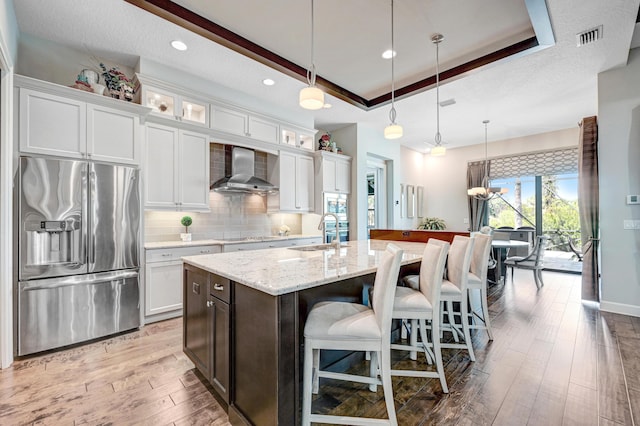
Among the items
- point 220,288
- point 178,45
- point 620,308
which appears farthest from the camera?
point 620,308

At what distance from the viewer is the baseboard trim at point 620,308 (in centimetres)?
329

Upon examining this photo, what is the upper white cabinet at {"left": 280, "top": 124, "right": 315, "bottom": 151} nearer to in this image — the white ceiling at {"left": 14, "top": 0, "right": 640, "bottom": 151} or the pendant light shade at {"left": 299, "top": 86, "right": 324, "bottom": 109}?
the white ceiling at {"left": 14, "top": 0, "right": 640, "bottom": 151}

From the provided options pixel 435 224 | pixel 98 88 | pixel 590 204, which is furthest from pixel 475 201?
pixel 98 88

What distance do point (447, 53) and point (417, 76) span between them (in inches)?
22.2

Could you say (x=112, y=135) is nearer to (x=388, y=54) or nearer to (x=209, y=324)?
(x=209, y=324)

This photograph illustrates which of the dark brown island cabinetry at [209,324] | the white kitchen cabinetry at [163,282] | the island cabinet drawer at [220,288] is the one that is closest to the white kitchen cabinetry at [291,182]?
the white kitchen cabinetry at [163,282]

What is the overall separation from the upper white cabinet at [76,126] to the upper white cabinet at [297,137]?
2173mm

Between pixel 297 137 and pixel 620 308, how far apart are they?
5.00m

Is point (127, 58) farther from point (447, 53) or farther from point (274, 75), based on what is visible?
point (447, 53)

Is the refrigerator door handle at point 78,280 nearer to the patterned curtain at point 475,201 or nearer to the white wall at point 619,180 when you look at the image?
the white wall at point 619,180

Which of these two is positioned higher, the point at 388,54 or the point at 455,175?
the point at 388,54

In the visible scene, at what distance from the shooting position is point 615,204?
347 cm

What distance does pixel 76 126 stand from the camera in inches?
105

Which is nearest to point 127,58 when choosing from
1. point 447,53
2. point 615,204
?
point 447,53
